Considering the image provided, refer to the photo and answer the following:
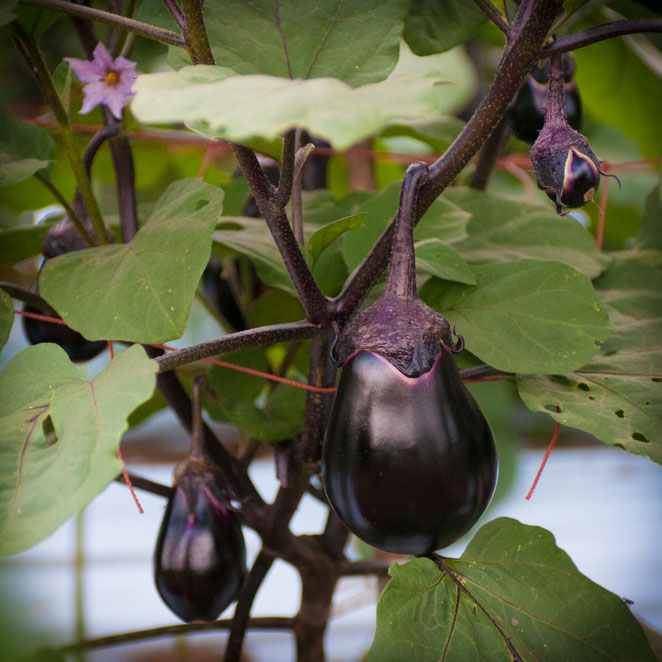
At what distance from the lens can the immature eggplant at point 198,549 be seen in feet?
1.05

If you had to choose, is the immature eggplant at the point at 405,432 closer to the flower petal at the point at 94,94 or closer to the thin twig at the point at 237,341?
the thin twig at the point at 237,341

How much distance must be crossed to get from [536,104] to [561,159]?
14cm

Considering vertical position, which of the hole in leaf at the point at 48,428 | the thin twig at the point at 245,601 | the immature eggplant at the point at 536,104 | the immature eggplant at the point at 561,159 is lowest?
the thin twig at the point at 245,601

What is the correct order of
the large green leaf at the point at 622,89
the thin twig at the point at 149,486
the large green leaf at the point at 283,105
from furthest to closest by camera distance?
1. the large green leaf at the point at 622,89
2. the thin twig at the point at 149,486
3. the large green leaf at the point at 283,105

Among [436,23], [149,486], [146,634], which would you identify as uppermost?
[436,23]

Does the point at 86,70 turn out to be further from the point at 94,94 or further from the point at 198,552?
the point at 198,552

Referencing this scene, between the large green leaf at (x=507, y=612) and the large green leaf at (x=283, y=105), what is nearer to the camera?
the large green leaf at (x=283, y=105)

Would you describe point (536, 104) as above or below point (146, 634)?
above

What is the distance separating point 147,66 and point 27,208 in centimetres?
19

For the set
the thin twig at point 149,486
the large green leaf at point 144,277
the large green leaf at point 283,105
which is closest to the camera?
the large green leaf at point 283,105

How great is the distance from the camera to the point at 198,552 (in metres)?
0.32

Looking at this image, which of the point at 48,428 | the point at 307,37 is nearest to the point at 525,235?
the point at 307,37

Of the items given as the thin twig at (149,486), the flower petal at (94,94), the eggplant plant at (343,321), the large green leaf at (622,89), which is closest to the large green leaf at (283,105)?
the eggplant plant at (343,321)

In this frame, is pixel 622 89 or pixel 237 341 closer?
pixel 237 341
